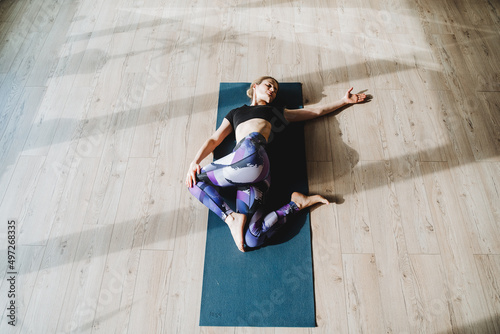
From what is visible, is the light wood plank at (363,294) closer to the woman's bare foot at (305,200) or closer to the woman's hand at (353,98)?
the woman's bare foot at (305,200)

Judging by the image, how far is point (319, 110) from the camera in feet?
7.70

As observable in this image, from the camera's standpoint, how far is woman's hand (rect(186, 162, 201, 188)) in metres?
2.02

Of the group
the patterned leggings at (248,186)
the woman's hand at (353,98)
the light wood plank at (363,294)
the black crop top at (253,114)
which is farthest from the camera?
the woman's hand at (353,98)

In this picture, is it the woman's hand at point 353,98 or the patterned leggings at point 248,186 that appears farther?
the woman's hand at point 353,98

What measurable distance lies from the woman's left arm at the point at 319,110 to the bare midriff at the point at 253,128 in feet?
0.69

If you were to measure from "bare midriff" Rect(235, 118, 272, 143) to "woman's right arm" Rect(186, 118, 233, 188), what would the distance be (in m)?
0.10

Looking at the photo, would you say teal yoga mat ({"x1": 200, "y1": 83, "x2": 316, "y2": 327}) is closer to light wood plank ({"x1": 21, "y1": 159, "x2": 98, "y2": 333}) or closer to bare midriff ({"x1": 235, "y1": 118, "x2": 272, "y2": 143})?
bare midriff ({"x1": 235, "y1": 118, "x2": 272, "y2": 143})

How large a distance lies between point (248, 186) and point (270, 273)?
1.77 feet

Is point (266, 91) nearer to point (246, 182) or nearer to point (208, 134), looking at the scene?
point (208, 134)

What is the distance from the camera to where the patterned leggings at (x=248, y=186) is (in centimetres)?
190

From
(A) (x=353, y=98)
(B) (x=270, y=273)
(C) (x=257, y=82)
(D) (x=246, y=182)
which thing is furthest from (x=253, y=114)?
(B) (x=270, y=273)

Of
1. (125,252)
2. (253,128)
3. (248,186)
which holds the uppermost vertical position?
(253,128)

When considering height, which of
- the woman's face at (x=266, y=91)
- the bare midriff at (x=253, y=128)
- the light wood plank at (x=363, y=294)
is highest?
the woman's face at (x=266, y=91)

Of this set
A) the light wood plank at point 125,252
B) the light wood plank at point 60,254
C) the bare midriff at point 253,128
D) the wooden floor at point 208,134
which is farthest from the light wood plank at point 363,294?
the light wood plank at point 60,254
